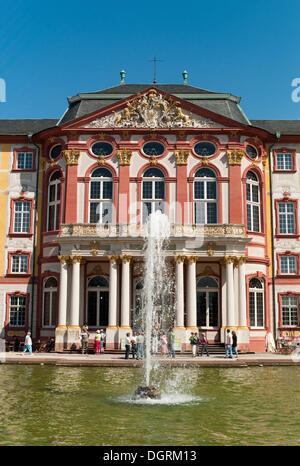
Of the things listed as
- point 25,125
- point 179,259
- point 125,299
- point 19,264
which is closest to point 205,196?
point 179,259

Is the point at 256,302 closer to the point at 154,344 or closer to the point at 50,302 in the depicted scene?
the point at 154,344

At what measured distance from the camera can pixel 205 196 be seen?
39.0 meters

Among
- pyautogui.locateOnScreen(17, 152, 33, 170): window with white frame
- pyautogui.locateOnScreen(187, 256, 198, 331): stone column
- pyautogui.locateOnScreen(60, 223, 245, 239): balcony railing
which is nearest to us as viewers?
pyautogui.locateOnScreen(187, 256, 198, 331): stone column

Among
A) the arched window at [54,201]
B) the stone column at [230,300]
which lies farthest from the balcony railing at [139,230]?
the arched window at [54,201]

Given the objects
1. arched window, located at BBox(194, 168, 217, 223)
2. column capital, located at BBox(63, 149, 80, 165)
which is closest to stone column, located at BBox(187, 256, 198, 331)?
arched window, located at BBox(194, 168, 217, 223)

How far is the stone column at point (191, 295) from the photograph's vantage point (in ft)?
118

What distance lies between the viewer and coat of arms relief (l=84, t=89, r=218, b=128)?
1550 inches

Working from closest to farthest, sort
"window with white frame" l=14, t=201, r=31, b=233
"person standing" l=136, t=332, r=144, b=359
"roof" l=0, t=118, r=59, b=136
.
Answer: "person standing" l=136, t=332, r=144, b=359 < "window with white frame" l=14, t=201, r=31, b=233 < "roof" l=0, t=118, r=59, b=136

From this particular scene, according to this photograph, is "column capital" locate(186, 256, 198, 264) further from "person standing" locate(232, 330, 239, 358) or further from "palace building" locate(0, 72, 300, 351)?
"person standing" locate(232, 330, 239, 358)

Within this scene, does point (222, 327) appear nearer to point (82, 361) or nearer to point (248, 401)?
point (82, 361)

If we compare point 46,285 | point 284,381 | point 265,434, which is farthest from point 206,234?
point 265,434

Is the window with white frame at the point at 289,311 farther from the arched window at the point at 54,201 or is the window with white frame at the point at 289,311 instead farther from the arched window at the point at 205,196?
the arched window at the point at 54,201

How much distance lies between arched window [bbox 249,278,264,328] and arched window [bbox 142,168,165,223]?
8.18m
